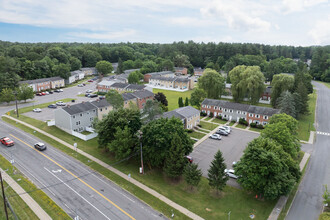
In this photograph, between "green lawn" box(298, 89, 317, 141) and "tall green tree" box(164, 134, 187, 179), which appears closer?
"tall green tree" box(164, 134, 187, 179)

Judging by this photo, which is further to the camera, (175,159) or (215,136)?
(215,136)

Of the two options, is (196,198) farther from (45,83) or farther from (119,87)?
(45,83)

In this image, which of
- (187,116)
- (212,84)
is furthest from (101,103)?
(212,84)

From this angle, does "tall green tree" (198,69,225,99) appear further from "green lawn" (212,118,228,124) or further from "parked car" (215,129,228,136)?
"parked car" (215,129,228,136)

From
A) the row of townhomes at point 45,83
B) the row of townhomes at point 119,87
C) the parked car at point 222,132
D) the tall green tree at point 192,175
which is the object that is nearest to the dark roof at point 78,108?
the parked car at point 222,132

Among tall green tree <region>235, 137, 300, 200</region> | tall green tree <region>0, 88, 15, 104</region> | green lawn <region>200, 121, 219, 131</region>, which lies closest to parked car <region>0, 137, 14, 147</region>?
tall green tree <region>0, 88, 15, 104</region>

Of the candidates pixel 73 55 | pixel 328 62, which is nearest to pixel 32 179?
pixel 73 55

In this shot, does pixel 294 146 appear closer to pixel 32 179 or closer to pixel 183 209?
pixel 183 209
